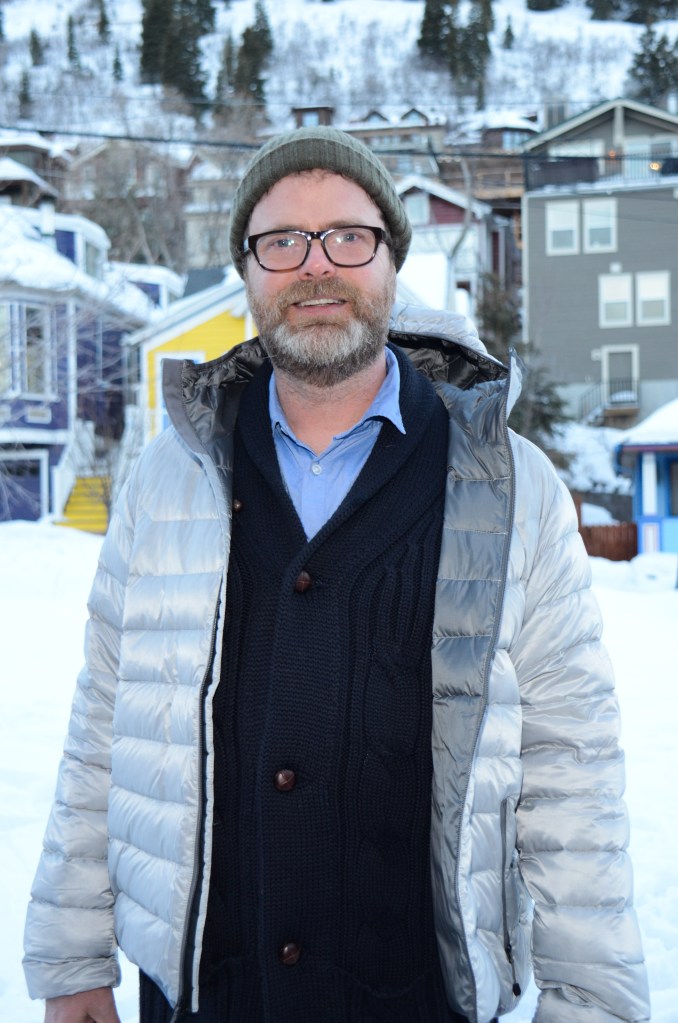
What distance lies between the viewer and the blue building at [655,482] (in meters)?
22.9

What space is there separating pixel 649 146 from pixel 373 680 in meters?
43.1

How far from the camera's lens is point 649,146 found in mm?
41031

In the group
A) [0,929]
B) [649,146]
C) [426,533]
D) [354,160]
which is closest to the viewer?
[426,533]

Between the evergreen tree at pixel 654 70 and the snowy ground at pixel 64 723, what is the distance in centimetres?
9439

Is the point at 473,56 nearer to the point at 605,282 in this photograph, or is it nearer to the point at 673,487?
the point at 605,282

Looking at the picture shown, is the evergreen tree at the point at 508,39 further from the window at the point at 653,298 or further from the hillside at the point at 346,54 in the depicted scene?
the window at the point at 653,298

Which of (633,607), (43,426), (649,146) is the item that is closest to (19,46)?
(649,146)

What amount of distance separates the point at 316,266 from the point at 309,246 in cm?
6

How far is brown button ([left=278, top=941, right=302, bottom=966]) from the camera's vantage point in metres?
2.08

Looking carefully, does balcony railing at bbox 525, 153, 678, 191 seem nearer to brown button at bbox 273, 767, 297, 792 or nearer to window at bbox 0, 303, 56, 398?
window at bbox 0, 303, 56, 398

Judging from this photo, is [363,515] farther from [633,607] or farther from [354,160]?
[633,607]

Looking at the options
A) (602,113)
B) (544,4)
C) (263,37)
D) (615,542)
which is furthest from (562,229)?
(544,4)

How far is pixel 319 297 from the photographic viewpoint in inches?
95.6

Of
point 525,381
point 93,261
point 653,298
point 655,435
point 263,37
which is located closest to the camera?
point 655,435
